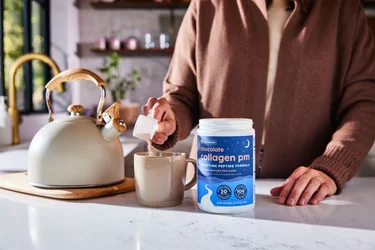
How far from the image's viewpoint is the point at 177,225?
0.76m

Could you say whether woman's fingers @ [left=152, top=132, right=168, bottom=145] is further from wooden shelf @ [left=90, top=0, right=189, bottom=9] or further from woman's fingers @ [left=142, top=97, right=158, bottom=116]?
wooden shelf @ [left=90, top=0, right=189, bottom=9]

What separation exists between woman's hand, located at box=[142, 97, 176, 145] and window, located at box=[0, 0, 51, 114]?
2034 millimetres

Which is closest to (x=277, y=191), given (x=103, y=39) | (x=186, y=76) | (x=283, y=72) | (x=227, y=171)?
(x=227, y=171)

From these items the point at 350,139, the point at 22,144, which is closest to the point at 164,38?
the point at 22,144

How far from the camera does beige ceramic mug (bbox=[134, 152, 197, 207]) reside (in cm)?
87

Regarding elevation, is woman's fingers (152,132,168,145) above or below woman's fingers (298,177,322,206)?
above

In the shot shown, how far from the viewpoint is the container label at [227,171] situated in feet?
2.66

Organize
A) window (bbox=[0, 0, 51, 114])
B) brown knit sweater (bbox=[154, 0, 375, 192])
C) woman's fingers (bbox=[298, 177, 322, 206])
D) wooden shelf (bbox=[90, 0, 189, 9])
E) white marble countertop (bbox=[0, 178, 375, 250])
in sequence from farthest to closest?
wooden shelf (bbox=[90, 0, 189, 9])
window (bbox=[0, 0, 51, 114])
brown knit sweater (bbox=[154, 0, 375, 192])
woman's fingers (bbox=[298, 177, 322, 206])
white marble countertop (bbox=[0, 178, 375, 250])

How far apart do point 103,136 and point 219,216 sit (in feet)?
1.06

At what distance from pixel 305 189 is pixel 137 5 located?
3.17m

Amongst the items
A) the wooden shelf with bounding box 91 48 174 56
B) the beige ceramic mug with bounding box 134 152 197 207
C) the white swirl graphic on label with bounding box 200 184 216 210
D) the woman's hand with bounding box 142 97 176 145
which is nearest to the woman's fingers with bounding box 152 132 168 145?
the woman's hand with bounding box 142 97 176 145

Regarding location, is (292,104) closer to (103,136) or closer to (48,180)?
(103,136)

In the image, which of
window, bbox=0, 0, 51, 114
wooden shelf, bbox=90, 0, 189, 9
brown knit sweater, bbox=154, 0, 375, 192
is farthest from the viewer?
wooden shelf, bbox=90, 0, 189, 9

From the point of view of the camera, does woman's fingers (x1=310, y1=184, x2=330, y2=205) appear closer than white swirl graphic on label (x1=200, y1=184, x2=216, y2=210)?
No
